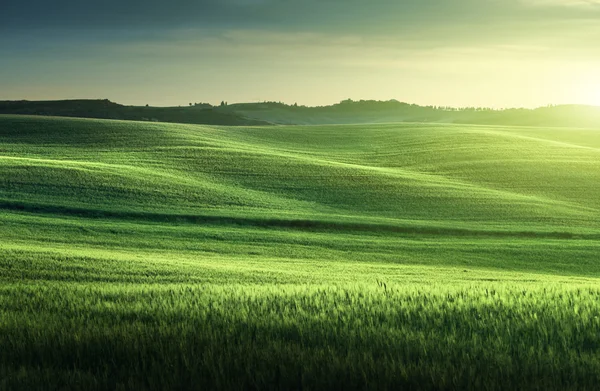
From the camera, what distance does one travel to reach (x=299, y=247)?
92.3 feet

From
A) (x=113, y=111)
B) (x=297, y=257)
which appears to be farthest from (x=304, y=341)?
(x=113, y=111)

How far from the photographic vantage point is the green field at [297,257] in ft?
18.8

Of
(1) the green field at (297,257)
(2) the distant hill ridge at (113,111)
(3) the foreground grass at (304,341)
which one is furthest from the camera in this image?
(2) the distant hill ridge at (113,111)

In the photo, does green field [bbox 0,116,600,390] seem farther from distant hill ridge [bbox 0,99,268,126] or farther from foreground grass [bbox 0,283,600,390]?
distant hill ridge [bbox 0,99,268,126]

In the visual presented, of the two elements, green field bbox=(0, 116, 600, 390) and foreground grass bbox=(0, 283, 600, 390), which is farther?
green field bbox=(0, 116, 600, 390)

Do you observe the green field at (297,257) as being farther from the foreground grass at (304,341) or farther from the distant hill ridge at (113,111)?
the distant hill ridge at (113,111)

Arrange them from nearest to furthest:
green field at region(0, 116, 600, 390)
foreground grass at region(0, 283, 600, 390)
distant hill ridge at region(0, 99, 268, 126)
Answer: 1. foreground grass at region(0, 283, 600, 390)
2. green field at region(0, 116, 600, 390)
3. distant hill ridge at region(0, 99, 268, 126)

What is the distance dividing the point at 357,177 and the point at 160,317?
40.3 metres

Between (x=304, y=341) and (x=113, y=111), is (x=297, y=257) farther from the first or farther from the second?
(x=113, y=111)

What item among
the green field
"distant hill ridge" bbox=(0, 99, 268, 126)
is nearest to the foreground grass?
the green field

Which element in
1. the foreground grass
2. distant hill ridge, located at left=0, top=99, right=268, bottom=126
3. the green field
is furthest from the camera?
distant hill ridge, located at left=0, top=99, right=268, bottom=126

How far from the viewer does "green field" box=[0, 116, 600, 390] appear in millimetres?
5723

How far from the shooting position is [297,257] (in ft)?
86.4

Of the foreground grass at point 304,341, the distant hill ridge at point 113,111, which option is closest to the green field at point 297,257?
the foreground grass at point 304,341
